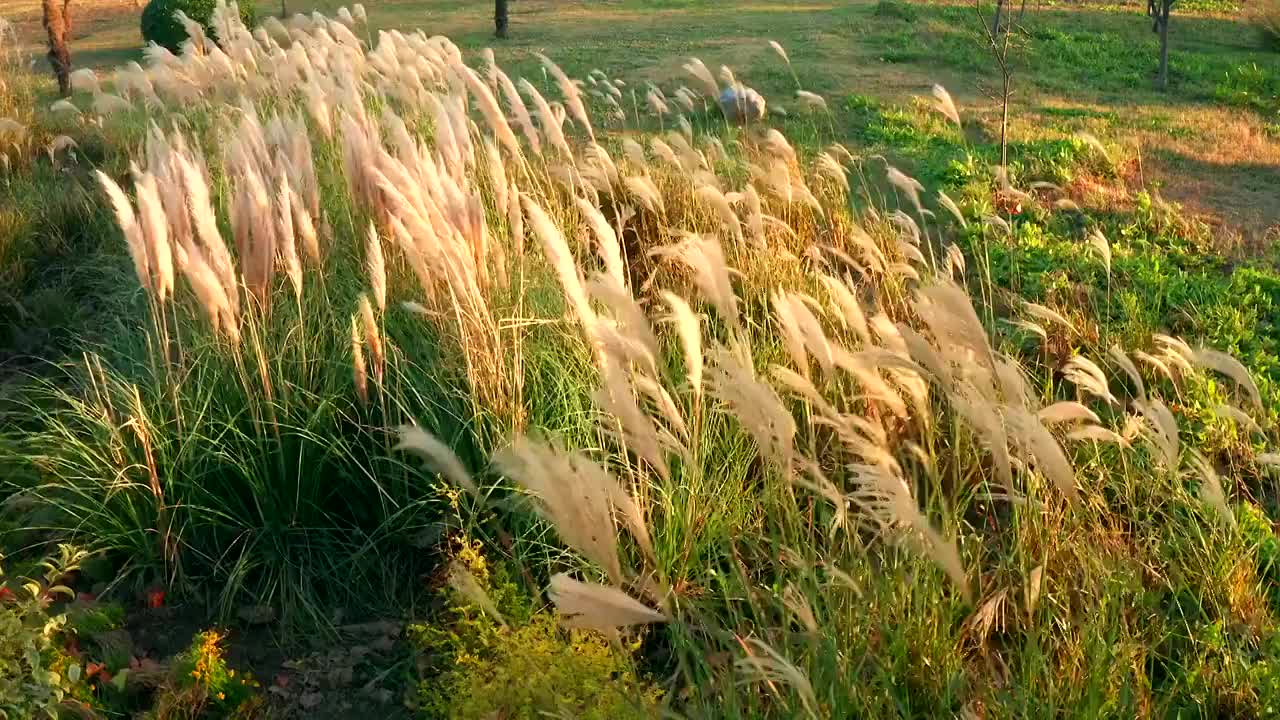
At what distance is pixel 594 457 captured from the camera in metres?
3.25

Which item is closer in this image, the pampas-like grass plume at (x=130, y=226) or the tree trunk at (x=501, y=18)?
the pampas-like grass plume at (x=130, y=226)

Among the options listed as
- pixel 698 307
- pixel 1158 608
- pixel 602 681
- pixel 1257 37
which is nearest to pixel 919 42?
pixel 1257 37

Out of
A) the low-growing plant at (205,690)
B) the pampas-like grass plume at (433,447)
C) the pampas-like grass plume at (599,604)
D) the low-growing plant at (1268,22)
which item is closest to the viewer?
the pampas-like grass plume at (599,604)

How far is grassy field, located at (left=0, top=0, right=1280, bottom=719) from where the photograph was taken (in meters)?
2.33

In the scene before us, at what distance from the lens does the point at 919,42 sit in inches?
547

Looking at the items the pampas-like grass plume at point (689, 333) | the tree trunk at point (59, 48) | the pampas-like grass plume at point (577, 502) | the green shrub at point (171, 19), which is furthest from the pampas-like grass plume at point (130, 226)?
the green shrub at point (171, 19)

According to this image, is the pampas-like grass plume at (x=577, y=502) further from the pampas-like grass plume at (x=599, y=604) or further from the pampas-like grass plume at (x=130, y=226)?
the pampas-like grass plume at (x=130, y=226)

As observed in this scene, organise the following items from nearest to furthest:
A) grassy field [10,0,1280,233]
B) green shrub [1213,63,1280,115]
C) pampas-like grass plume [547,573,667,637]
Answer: pampas-like grass plume [547,573,667,637], grassy field [10,0,1280,233], green shrub [1213,63,1280,115]

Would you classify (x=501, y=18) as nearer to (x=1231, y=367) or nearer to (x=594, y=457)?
(x=594, y=457)

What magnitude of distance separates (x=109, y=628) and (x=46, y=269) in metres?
3.43

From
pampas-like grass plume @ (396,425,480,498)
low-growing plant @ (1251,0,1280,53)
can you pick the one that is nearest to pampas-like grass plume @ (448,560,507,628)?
pampas-like grass plume @ (396,425,480,498)

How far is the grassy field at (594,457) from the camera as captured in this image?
2.33 meters

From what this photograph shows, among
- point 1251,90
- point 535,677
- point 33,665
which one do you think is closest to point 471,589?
point 535,677

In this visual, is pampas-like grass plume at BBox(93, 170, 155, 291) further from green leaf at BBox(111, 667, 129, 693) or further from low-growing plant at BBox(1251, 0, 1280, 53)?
low-growing plant at BBox(1251, 0, 1280, 53)
